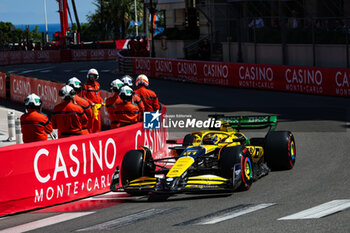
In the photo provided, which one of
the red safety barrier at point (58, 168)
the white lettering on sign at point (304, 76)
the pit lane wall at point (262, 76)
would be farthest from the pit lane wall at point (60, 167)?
the white lettering on sign at point (304, 76)

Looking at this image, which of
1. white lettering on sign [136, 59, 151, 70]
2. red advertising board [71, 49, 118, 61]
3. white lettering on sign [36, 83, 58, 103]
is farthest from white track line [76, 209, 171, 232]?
red advertising board [71, 49, 118, 61]

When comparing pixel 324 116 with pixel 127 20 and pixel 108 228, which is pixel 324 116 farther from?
pixel 127 20

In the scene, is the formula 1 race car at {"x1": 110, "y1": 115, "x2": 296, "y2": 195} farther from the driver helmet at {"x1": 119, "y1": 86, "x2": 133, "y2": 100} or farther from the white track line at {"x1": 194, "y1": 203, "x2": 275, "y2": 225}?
the driver helmet at {"x1": 119, "y1": 86, "x2": 133, "y2": 100}

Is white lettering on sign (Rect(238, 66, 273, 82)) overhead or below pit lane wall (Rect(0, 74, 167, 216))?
overhead

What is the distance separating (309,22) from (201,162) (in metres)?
21.2

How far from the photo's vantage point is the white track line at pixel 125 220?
9.01 metres

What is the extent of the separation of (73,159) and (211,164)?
7.40ft

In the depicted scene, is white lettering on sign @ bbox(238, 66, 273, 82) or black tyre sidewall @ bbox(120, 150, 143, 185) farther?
white lettering on sign @ bbox(238, 66, 273, 82)

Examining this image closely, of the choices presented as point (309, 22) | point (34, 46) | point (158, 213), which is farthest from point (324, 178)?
point (34, 46)

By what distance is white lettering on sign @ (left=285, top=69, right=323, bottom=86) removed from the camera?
85.0ft

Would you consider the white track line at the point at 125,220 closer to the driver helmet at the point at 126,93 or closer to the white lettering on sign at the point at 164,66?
the driver helmet at the point at 126,93

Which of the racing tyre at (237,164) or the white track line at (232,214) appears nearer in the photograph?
the white track line at (232,214)

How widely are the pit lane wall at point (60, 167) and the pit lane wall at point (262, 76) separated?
1346 centimetres

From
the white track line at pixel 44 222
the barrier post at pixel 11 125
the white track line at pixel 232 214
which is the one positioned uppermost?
the barrier post at pixel 11 125
